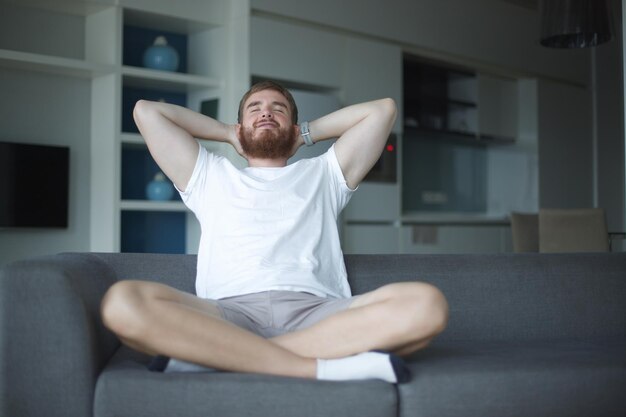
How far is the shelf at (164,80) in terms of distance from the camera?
5.00m

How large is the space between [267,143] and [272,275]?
19.6 inches

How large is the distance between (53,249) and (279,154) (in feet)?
9.07

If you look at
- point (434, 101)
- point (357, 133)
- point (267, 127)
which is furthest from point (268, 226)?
point (434, 101)

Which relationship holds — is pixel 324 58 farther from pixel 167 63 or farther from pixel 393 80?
pixel 167 63

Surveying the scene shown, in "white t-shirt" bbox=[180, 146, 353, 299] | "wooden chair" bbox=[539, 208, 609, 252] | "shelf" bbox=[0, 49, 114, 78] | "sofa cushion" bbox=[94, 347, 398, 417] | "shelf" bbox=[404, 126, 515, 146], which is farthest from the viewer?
"shelf" bbox=[404, 126, 515, 146]

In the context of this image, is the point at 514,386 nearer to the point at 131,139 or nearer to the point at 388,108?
the point at 388,108

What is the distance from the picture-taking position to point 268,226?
247 cm

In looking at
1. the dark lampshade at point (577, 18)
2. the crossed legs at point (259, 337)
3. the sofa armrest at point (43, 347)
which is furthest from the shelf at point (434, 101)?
the sofa armrest at point (43, 347)

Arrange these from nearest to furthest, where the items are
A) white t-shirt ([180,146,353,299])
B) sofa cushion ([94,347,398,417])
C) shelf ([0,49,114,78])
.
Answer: sofa cushion ([94,347,398,417]) < white t-shirt ([180,146,353,299]) < shelf ([0,49,114,78])

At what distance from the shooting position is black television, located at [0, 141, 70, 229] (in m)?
4.68

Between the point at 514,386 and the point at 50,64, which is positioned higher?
the point at 50,64

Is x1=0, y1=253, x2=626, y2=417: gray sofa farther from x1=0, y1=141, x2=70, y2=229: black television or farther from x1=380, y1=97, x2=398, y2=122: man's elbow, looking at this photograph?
x1=0, y1=141, x2=70, y2=229: black television

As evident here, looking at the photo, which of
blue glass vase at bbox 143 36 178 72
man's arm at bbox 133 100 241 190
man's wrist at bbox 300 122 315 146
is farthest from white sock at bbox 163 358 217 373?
blue glass vase at bbox 143 36 178 72

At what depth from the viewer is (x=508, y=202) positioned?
7578 mm
